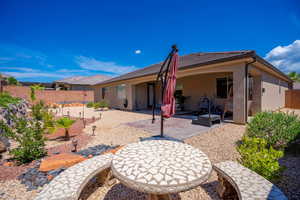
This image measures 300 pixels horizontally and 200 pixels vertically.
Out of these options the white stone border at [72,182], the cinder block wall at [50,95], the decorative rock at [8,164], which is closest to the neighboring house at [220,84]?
the white stone border at [72,182]

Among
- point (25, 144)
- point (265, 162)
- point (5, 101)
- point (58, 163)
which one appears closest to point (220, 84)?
point (265, 162)

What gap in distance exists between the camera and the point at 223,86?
8445mm

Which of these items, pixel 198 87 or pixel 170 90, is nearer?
pixel 170 90

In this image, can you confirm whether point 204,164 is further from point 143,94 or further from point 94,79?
point 94,79

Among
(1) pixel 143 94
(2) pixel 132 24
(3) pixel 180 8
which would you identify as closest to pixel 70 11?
(2) pixel 132 24

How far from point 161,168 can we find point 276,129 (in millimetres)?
3495

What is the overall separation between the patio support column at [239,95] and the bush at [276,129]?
7.11ft

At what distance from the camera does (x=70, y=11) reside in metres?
7.99

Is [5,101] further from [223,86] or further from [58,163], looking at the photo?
[223,86]

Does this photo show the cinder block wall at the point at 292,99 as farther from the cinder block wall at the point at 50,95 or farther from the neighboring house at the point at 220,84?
the cinder block wall at the point at 50,95

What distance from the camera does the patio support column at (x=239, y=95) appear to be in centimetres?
547

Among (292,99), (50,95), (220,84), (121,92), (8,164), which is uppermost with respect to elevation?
(220,84)

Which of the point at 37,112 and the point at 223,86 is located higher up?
the point at 223,86

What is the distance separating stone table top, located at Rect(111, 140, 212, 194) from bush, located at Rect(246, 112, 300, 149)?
2644mm
